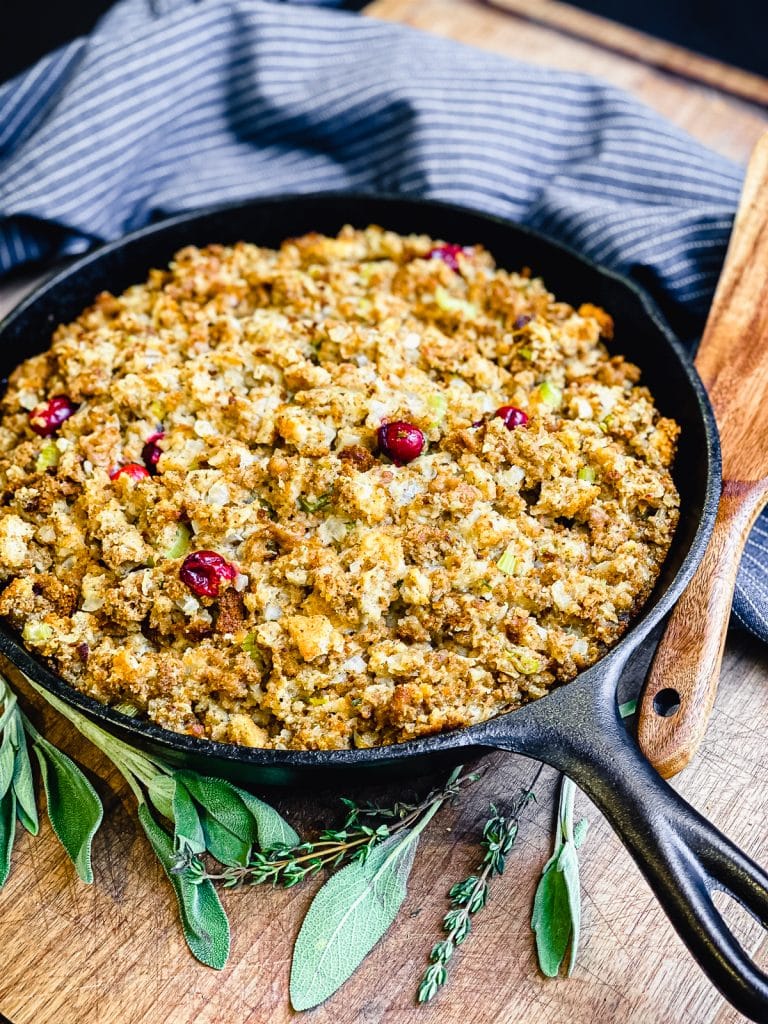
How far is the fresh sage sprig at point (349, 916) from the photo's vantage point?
2166mm

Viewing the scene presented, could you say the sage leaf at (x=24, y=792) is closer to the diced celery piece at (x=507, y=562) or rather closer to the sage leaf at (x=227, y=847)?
the sage leaf at (x=227, y=847)

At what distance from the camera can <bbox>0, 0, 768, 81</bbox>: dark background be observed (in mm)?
5496

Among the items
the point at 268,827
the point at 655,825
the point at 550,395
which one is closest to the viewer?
the point at 655,825

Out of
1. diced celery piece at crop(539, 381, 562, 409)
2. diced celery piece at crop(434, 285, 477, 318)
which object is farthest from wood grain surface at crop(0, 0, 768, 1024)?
diced celery piece at crop(434, 285, 477, 318)

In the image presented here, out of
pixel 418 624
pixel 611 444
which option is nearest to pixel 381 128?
pixel 611 444

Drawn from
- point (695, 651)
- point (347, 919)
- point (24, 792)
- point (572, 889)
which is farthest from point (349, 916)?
point (695, 651)

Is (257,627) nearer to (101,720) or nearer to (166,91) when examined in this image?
(101,720)

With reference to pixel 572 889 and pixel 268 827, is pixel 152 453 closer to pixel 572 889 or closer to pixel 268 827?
pixel 268 827

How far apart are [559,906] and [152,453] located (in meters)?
1.39

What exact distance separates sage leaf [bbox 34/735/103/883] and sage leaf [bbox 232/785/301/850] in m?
0.33

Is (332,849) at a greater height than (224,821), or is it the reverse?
(224,821)

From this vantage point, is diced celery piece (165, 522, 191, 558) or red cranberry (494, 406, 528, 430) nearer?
diced celery piece (165, 522, 191, 558)

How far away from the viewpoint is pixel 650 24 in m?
5.72

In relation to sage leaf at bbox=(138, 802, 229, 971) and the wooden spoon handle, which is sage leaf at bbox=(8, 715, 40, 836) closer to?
sage leaf at bbox=(138, 802, 229, 971)
